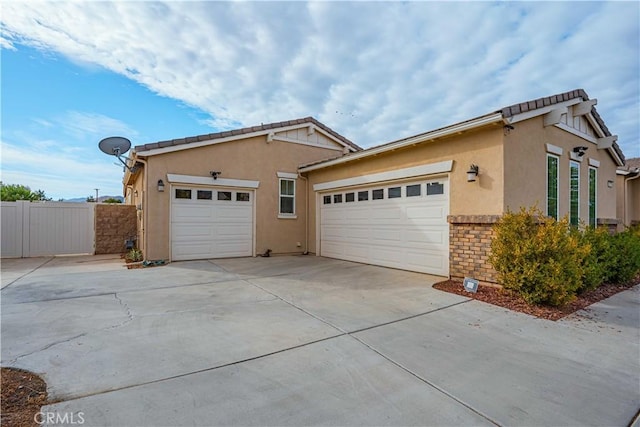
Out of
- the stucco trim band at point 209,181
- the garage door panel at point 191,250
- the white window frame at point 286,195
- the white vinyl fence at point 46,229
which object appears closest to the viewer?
the stucco trim band at point 209,181

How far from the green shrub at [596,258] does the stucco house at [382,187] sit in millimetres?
1140

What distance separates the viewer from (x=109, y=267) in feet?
29.7

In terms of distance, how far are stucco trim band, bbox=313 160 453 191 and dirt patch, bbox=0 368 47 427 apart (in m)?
7.55

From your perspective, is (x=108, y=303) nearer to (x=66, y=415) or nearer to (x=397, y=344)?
(x=66, y=415)

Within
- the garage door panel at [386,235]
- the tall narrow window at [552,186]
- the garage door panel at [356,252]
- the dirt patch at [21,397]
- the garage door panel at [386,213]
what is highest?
the tall narrow window at [552,186]

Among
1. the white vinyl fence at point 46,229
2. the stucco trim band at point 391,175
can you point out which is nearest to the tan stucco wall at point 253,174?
the stucco trim band at point 391,175

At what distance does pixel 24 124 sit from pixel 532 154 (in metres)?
15.3

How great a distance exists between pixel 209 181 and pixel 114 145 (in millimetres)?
2987

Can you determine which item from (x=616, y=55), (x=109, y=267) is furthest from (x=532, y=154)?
(x=109, y=267)

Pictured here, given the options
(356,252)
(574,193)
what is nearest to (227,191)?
(356,252)

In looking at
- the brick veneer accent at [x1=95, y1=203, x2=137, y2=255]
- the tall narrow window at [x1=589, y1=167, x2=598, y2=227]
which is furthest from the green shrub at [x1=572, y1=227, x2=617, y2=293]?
the brick veneer accent at [x1=95, y1=203, x2=137, y2=255]

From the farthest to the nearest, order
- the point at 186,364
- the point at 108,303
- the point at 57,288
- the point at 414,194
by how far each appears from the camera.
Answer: the point at 414,194 < the point at 57,288 < the point at 108,303 < the point at 186,364

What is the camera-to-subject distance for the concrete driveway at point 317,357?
7.91 ft

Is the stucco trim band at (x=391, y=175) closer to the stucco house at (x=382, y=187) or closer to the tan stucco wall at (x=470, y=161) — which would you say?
the stucco house at (x=382, y=187)
